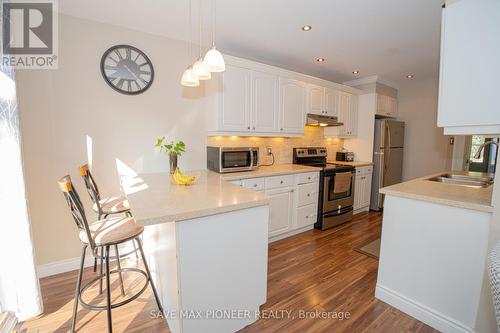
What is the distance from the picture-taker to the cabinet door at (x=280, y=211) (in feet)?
9.98

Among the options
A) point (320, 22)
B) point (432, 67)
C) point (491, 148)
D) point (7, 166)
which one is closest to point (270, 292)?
point (7, 166)

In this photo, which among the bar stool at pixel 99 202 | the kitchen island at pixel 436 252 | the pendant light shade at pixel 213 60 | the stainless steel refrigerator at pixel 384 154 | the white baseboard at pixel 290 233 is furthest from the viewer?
the stainless steel refrigerator at pixel 384 154

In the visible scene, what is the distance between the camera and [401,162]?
16.0ft

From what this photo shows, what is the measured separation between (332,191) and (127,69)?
310 centimetres

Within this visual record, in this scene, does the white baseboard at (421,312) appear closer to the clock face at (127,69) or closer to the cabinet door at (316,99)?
the cabinet door at (316,99)

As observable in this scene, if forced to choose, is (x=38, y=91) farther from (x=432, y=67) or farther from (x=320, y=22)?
(x=432, y=67)

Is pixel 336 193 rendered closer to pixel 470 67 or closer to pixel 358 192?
pixel 358 192

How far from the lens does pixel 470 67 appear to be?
145cm

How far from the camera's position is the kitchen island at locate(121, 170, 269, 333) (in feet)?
4.53

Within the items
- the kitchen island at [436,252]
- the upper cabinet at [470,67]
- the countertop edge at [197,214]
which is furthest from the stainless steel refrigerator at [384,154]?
the countertop edge at [197,214]

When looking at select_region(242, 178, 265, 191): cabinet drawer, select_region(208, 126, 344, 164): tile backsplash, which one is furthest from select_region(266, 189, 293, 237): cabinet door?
select_region(208, 126, 344, 164): tile backsplash

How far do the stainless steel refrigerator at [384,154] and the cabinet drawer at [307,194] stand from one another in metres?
1.73

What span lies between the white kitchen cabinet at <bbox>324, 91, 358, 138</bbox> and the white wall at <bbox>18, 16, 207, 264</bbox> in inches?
114

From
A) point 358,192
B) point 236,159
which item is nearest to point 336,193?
point 358,192
